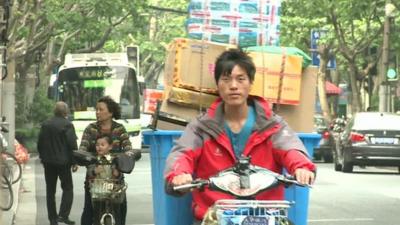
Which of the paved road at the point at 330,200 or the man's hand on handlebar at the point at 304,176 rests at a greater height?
the man's hand on handlebar at the point at 304,176

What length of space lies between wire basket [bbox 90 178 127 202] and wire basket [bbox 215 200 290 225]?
4792 millimetres

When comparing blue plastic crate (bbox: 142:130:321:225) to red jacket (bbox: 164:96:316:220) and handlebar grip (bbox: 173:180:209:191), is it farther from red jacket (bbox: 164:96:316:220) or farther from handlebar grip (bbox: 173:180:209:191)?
handlebar grip (bbox: 173:180:209:191)

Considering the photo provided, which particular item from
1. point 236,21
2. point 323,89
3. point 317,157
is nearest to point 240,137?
point 236,21

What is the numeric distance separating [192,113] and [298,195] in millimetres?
1254

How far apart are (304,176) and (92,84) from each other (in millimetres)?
24554

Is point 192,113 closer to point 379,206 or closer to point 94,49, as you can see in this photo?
point 379,206

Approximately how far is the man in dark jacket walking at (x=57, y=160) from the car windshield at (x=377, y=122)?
38.5 feet

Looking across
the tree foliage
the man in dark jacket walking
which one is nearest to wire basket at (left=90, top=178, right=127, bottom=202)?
the man in dark jacket walking

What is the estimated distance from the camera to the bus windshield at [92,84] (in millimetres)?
28969

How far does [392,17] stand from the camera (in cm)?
2922

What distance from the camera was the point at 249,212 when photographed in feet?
14.8

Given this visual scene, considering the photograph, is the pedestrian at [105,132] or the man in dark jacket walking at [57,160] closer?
the pedestrian at [105,132]

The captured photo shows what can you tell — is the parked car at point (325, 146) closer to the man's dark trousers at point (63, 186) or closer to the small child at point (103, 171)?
the man's dark trousers at point (63, 186)

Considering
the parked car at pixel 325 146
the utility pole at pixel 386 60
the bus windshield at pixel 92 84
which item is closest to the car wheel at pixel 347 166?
the parked car at pixel 325 146
